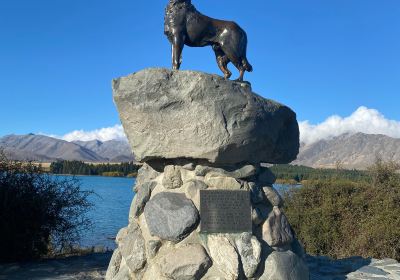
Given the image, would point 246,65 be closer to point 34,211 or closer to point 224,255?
point 224,255

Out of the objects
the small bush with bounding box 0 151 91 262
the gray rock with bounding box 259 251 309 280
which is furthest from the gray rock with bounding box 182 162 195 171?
the small bush with bounding box 0 151 91 262

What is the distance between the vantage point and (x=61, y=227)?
988cm

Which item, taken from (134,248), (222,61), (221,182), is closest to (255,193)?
(221,182)

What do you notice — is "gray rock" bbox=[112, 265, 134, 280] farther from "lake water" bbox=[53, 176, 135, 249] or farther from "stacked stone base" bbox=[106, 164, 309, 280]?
"lake water" bbox=[53, 176, 135, 249]

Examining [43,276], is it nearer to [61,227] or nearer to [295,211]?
[61,227]

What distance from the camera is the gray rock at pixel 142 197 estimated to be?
561 centimetres

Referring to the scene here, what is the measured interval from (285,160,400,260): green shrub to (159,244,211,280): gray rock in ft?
20.7

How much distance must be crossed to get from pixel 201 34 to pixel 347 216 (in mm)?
6979

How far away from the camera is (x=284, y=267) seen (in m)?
5.22

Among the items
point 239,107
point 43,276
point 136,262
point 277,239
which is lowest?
point 43,276

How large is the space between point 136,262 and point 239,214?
53.0 inches

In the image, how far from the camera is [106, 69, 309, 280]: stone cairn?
5.09 meters

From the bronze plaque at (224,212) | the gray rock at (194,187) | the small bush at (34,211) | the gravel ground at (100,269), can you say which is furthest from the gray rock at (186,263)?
the small bush at (34,211)

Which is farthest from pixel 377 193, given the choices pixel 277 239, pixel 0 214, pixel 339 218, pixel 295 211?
pixel 0 214
